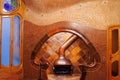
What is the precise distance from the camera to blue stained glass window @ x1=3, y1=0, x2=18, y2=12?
22.5ft

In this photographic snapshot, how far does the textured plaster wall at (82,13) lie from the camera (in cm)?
657

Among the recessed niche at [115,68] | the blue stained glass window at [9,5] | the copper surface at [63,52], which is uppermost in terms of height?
the blue stained glass window at [9,5]

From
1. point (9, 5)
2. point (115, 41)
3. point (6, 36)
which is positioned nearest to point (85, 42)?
point (115, 41)

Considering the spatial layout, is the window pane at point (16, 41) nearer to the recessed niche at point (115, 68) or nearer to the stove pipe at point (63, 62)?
the stove pipe at point (63, 62)

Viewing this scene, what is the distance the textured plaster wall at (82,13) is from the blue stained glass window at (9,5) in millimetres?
439

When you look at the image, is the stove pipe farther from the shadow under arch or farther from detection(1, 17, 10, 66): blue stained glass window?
detection(1, 17, 10, 66): blue stained glass window

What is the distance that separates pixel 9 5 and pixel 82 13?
2.48 m

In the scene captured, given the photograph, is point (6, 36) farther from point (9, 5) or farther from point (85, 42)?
point (85, 42)

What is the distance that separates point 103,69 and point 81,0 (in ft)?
7.74

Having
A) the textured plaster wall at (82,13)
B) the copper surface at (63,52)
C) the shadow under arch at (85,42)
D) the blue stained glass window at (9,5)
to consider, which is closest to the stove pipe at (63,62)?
the copper surface at (63,52)

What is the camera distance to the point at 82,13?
6707 mm

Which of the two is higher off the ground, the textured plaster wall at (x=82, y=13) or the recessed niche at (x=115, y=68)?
the textured plaster wall at (x=82, y=13)

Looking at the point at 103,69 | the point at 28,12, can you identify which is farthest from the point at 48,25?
the point at 103,69

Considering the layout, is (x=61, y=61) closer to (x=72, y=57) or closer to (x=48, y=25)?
(x=72, y=57)
